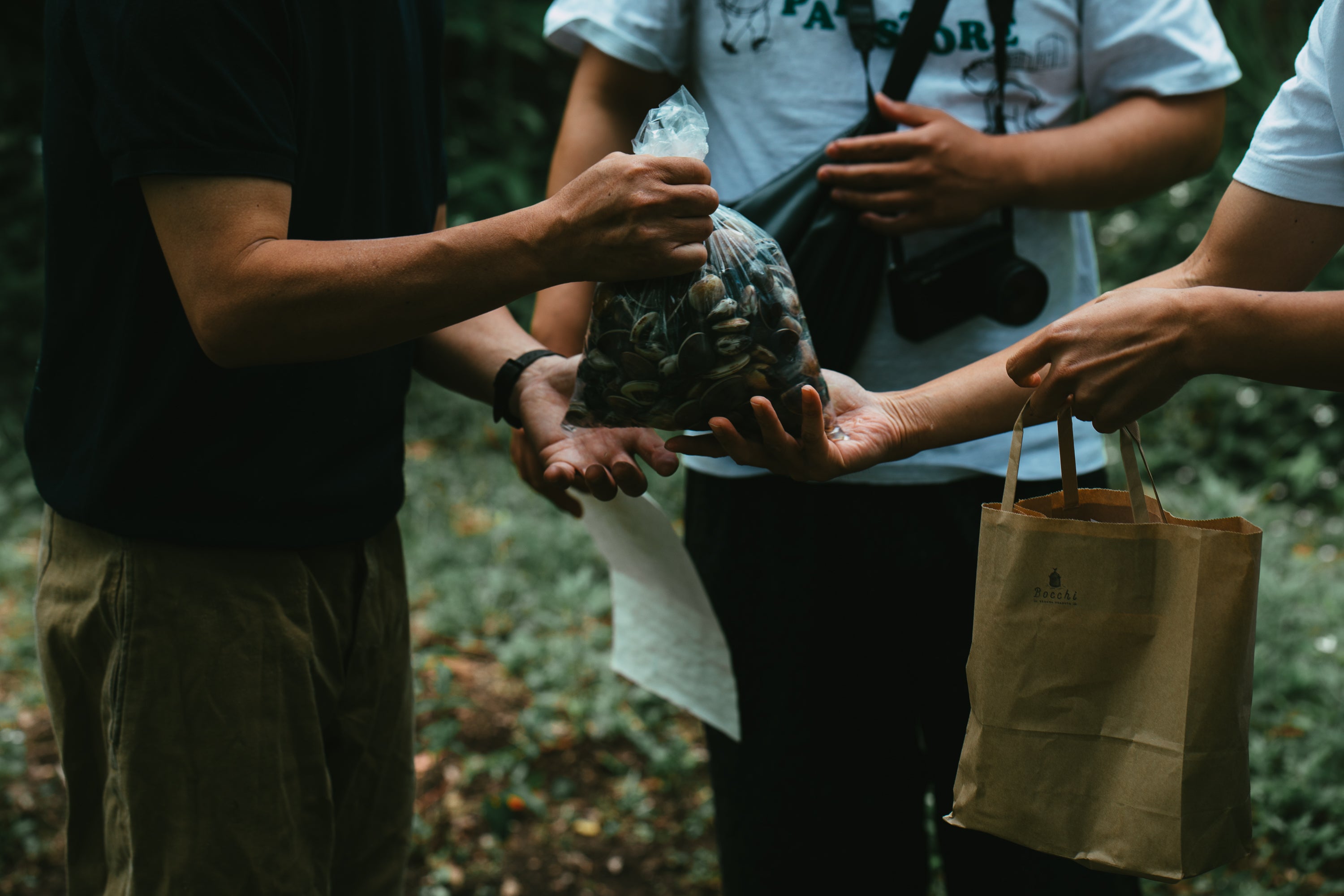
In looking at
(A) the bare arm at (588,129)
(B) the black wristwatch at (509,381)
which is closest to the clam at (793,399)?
(B) the black wristwatch at (509,381)

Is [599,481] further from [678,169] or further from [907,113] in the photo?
[907,113]

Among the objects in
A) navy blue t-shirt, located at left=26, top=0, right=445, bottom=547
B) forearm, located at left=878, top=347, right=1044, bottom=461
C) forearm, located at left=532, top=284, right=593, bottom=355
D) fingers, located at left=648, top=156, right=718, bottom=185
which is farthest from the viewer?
forearm, located at left=532, top=284, right=593, bottom=355

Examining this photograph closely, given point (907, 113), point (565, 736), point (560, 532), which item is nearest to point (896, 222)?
point (907, 113)

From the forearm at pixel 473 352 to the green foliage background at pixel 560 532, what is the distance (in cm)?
93

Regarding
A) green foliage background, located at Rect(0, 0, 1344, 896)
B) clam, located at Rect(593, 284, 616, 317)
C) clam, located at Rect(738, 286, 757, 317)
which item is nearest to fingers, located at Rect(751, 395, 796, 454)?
clam, located at Rect(738, 286, 757, 317)

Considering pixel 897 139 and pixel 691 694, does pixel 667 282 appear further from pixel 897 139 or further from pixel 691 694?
pixel 691 694

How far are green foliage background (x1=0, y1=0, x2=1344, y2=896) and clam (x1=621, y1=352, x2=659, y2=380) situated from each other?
2.91 ft

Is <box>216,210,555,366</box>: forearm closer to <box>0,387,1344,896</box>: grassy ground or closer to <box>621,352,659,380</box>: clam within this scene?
<box>621,352,659,380</box>: clam

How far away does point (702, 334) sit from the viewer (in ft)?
4.46

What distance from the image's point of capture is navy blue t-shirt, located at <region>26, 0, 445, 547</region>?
45.8 inches

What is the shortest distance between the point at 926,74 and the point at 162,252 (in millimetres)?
1113

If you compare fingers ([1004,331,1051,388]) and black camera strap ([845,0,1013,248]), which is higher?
black camera strap ([845,0,1013,248])

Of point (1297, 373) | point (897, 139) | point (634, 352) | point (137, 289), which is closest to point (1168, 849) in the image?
point (1297, 373)

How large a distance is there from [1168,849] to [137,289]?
53.1 inches
